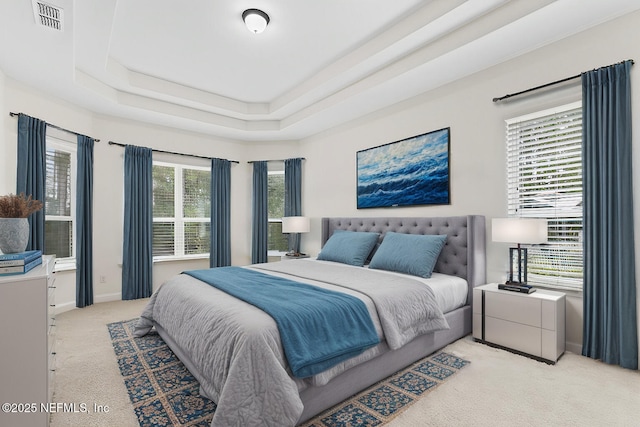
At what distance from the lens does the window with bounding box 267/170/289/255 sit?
595 cm

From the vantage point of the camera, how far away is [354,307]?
211 cm

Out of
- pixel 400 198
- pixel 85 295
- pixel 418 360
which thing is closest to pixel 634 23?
pixel 400 198

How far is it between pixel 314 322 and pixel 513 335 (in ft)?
6.32

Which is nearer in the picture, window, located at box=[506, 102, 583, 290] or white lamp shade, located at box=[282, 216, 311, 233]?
window, located at box=[506, 102, 583, 290]

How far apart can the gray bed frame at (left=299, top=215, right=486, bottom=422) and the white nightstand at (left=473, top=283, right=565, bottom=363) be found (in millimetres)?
190

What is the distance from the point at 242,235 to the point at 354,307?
414 cm

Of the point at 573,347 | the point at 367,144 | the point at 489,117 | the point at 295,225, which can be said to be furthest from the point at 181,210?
the point at 573,347

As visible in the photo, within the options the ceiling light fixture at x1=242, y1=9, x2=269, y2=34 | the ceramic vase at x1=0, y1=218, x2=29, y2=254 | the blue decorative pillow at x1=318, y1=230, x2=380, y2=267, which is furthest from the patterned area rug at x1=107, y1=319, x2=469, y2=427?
the ceiling light fixture at x1=242, y1=9, x2=269, y2=34

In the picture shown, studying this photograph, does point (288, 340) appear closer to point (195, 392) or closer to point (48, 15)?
point (195, 392)

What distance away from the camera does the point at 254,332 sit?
1668mm

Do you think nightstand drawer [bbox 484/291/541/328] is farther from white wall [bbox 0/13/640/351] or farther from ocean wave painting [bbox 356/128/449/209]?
ocean wave painting [bbox 356/128/449/209]

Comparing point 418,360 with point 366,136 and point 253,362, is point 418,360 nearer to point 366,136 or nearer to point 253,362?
point 253,362

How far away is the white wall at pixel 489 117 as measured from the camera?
8.43ft

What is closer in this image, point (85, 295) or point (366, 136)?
point (85, 295)
